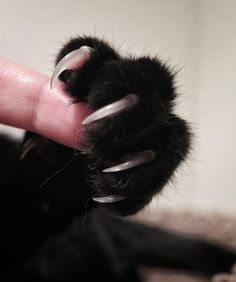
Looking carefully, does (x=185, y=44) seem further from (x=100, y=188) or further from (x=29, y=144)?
(x=100, y=188)

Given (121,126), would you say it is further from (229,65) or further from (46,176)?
(229,65)

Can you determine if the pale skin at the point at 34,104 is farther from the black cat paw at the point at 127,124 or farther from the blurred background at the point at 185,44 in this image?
the blurred background at the point at 185,44

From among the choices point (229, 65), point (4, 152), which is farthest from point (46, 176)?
point (229, 65)

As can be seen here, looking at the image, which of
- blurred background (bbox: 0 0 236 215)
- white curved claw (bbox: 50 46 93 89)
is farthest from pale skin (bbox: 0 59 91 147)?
blurred background (bbox: 0 0 236 215)

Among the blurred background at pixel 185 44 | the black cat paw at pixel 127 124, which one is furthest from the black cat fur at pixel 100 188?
the blurred background at pixel 185 44

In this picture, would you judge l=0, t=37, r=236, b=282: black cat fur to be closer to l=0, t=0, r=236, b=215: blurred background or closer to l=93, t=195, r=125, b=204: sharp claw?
l=93, t=195, r=125, b=204: sharp claw

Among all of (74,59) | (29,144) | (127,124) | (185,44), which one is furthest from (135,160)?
(185,44)
